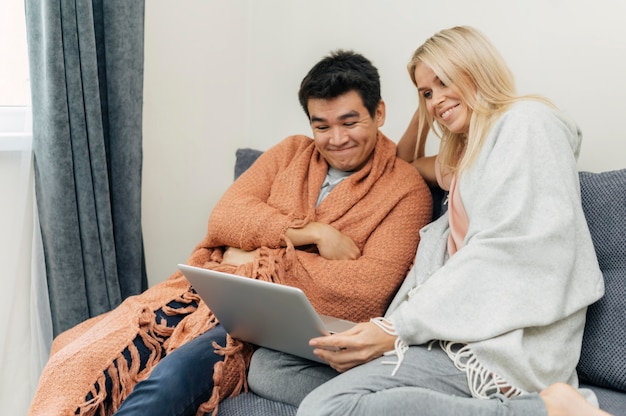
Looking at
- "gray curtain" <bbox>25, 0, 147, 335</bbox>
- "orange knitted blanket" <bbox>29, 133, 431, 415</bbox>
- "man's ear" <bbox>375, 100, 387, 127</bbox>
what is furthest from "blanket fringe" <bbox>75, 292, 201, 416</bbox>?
"man's ear" <bbox>375, 100, 387, 127</bbox>

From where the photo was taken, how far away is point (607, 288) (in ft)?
5.06

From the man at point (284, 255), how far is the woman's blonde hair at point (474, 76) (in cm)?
28

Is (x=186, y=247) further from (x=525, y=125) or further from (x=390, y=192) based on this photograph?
(x=525, y=125)

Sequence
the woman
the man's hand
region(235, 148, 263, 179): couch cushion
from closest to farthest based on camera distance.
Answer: the woman, the man's hand, region(235, 148, 263, 179): couch cushion

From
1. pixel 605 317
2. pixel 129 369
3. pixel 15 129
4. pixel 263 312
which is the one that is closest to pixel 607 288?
pixel 605 317

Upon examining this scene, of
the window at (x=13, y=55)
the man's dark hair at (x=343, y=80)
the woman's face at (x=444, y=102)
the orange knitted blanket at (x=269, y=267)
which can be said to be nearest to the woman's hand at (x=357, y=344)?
the orange knitted blanket at (x=269, y=267)

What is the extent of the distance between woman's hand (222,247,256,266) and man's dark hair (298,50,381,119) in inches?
17.9

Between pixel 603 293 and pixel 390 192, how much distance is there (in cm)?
60

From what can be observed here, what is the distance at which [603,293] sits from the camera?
150 centimetres

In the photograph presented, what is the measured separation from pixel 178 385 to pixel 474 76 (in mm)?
974

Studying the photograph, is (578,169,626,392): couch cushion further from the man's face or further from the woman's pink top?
the man's face

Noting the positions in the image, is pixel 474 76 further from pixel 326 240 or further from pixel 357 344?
pixel 357 344

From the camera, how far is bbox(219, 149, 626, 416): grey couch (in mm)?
1498

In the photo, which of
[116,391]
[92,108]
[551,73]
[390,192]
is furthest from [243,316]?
[551,73]
